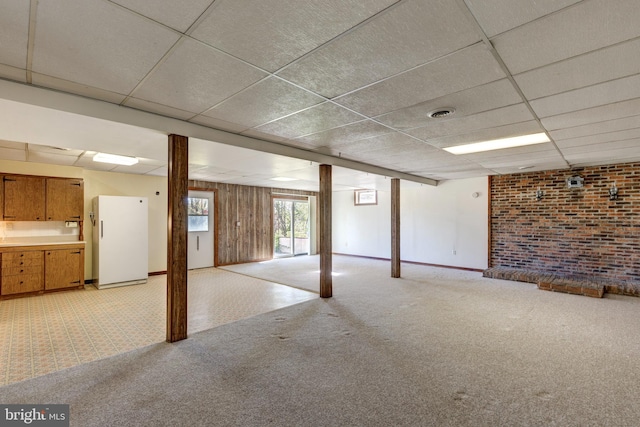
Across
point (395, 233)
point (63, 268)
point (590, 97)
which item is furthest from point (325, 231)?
point (63, 268)

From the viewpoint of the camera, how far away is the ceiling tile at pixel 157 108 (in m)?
2.68

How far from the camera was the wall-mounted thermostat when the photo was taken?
6.07 meters

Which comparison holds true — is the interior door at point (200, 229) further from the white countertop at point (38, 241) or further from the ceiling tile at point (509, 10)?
the ceiling tile at point (509, 10)

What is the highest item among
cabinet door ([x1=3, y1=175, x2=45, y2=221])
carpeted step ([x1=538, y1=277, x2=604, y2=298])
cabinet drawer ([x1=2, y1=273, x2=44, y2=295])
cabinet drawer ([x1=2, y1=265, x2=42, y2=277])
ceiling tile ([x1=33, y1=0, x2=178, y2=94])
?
ceiling tile ([x1=33, y1=0, x2=178, y2=94])

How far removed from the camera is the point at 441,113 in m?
2.92

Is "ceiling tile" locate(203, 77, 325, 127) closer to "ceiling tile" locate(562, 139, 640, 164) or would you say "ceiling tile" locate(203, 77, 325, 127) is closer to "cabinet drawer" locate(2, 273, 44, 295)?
"ceiling tile" locate(562, 139, 640, 164)

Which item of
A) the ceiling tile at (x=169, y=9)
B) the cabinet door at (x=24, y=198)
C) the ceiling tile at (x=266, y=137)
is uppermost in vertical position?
the ceiling tile at (x=169, y=9)

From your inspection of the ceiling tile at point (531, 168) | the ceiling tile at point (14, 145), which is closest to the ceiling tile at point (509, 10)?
the ceiling tile at point (531, 168)

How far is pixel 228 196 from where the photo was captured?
8.50 m

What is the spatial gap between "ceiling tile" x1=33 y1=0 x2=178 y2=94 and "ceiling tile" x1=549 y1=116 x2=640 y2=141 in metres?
4.19

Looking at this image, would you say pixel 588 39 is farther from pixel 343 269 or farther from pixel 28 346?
pixel 343 269

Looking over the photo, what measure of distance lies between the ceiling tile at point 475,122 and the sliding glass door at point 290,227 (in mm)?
6879

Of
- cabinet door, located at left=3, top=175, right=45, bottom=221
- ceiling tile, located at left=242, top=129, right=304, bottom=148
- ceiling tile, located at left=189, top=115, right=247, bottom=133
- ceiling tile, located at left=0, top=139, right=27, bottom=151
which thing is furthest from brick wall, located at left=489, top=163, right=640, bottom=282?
cabinet door, located at left=3, top=175, right=45, bottom=221

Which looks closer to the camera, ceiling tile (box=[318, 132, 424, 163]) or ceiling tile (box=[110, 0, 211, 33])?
ceiling tile (box=[110, 0, 211, 33])
